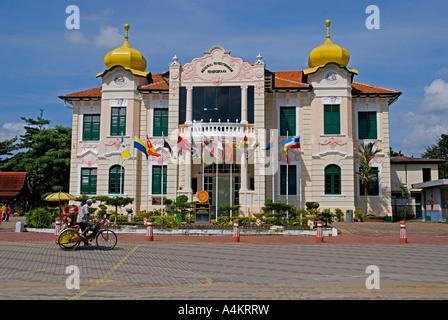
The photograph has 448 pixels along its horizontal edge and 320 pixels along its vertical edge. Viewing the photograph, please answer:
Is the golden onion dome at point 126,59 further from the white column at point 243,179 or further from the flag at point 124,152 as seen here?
the white column at point 243,179

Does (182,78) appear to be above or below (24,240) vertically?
above

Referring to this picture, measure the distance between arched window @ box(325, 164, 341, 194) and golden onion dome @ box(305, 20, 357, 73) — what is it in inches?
285

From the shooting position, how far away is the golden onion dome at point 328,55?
105ft

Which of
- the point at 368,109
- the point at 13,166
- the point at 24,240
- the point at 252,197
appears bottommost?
the point at 24,240

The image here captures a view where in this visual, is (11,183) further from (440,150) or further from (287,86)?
(440,150)

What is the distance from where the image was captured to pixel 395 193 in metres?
38.4

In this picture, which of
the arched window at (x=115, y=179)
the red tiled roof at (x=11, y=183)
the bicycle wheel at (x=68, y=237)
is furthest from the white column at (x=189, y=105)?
the bicycle wheel at (x=68, y=237)

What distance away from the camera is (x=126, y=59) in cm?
3284

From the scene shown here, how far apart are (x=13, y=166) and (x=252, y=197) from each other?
27.5 metres

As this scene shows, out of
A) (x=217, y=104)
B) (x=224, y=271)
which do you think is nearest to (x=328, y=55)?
(x=217, y=104)

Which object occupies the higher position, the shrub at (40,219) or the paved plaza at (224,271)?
the shrub at (40,219)

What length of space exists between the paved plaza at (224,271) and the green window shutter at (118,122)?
50.8 ft
